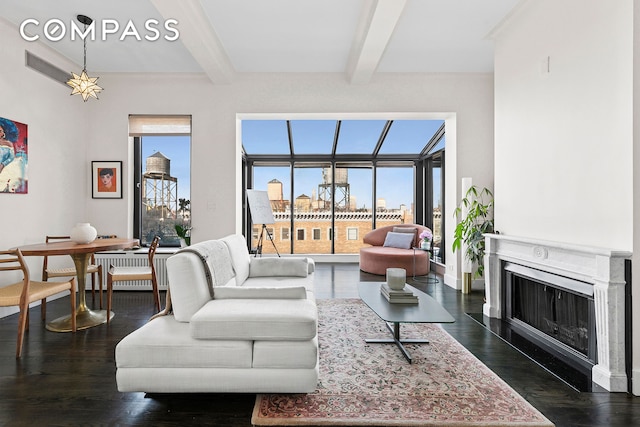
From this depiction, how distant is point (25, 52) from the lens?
3939mm

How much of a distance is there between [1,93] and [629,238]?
5.63m

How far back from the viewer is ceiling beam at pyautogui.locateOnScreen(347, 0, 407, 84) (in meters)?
3.04

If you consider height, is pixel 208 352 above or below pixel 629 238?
below

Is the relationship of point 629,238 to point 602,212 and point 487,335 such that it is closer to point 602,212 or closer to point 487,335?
point 602,212

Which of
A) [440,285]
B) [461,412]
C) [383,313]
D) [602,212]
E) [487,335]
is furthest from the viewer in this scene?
[440,285]

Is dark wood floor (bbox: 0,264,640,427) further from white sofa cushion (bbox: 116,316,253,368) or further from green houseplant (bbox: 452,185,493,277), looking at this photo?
green houseplant (bbox: 452,185,493,277)

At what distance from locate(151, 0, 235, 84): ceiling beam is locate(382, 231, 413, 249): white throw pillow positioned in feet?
13.2

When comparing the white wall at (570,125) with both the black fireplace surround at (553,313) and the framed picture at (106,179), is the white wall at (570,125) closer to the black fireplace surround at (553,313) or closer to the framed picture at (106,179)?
the black fireplace surround at (553,313)

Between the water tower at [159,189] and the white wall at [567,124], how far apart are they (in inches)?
182

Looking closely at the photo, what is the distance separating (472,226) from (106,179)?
5.19m

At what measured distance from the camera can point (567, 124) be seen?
2748 millimetres

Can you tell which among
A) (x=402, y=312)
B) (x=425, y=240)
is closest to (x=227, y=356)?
(x=402, y=312)

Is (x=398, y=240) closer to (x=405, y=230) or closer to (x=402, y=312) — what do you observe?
(x=405, y=230)

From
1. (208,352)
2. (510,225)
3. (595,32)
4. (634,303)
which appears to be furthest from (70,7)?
(634,303)
